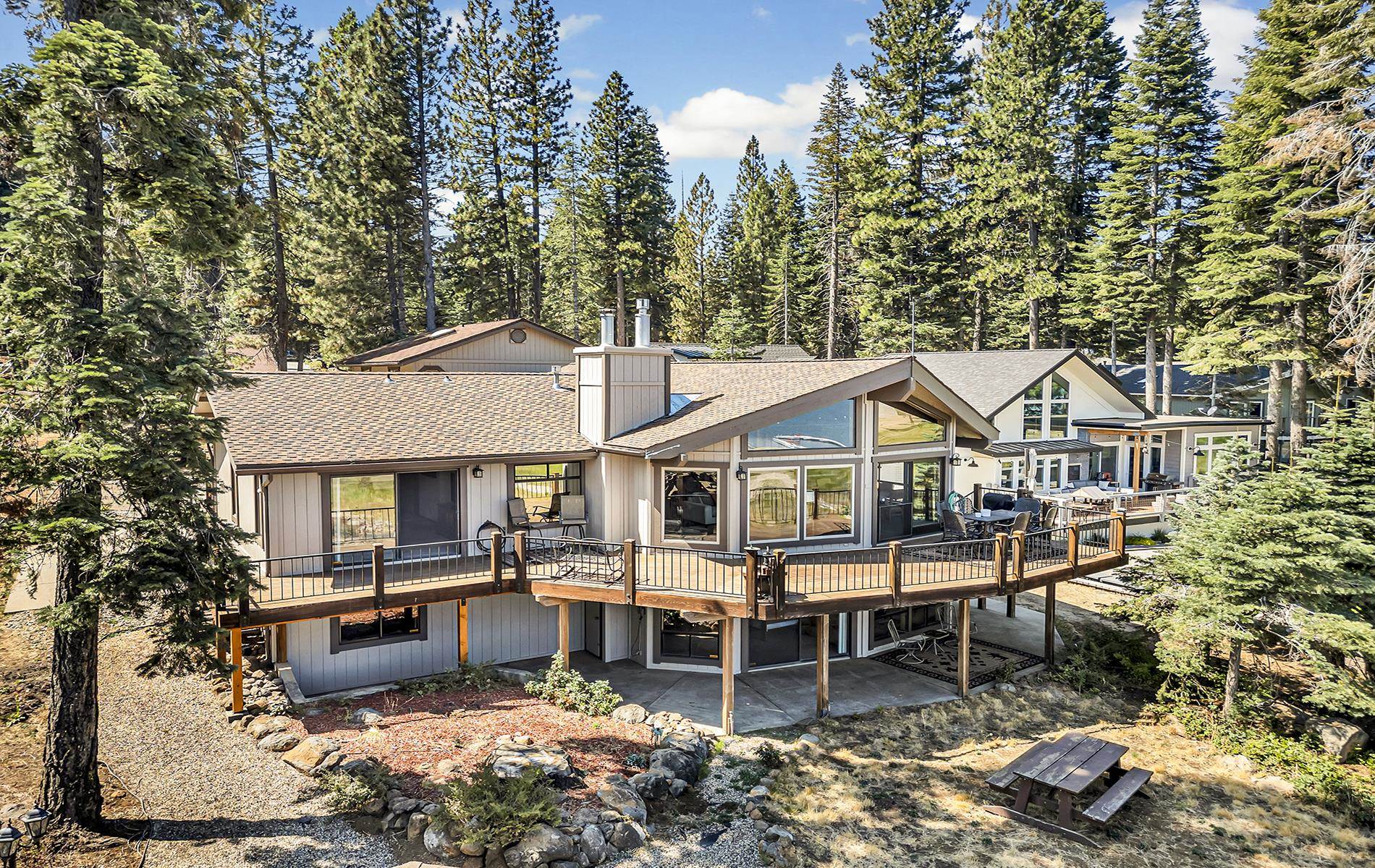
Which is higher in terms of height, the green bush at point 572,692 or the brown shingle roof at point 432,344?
the brown shingle roof at point 432,344

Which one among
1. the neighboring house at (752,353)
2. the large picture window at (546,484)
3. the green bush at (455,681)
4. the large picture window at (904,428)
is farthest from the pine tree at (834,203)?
the green bush at (455,681)

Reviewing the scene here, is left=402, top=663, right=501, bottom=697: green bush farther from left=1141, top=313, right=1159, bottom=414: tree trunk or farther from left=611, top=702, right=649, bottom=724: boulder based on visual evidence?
left=1141, top=313, right=1159, bottom=414: tree trunk

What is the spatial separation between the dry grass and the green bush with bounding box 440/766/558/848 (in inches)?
124

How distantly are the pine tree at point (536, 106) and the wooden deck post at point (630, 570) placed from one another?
84.5 feet

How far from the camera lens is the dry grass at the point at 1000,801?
8766mm

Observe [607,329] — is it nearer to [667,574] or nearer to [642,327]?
[642,327]

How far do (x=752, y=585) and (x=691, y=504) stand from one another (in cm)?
247

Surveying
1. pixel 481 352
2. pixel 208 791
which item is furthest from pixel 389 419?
pixel 481 352

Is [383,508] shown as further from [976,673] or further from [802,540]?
[976,673]

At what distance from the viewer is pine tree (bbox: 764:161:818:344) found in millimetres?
44656

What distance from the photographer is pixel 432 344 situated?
2581 cm

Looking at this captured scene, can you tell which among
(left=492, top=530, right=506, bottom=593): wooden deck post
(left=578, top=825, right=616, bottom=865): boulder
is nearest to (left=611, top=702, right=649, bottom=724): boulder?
(left=492, top=530, right=506, bottom=593): wooden deck post

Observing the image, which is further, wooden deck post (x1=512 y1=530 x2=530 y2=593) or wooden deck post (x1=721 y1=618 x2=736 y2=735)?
wooden deck post (x1=512 y1=530 x2=530 y2=593)

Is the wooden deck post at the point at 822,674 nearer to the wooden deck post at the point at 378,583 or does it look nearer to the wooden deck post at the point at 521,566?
the wooden deck post at the point at 521,566
